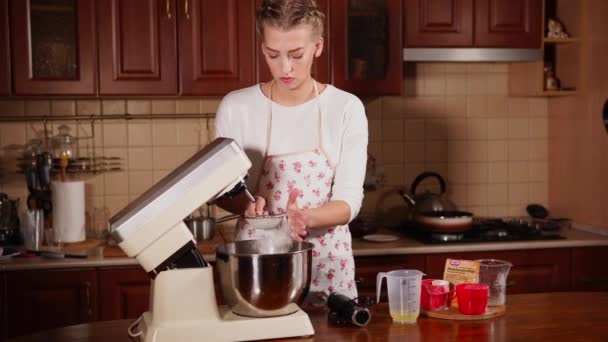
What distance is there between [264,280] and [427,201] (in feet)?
6.42

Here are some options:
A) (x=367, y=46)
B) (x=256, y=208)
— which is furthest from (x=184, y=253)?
(x=367, y=46)

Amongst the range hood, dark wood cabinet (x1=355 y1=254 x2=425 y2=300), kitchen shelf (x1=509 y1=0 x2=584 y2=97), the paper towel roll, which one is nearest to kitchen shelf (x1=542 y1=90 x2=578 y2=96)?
kitchen shelf (x1=509 y1=0 x2=584 y2=97)

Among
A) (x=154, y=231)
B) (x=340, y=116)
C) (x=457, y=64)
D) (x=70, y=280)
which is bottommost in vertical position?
(x=70, y=280)

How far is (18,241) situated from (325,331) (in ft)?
6.68

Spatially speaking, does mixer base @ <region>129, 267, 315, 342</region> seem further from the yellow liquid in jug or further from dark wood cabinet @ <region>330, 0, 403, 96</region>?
dark wood cabinet @ <region>330, 0, 403, 96</region>

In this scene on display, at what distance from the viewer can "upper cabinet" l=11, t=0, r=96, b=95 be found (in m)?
3.19

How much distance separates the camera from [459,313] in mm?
1911

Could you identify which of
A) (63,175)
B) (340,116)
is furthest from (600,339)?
(63,175)

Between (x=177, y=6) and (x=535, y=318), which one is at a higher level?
(x=177, y=6)

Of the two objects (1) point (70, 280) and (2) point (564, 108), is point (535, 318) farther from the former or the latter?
(2) point (564, 108)

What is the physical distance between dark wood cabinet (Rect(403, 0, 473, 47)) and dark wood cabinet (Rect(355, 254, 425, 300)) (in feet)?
3.20

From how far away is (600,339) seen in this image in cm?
174

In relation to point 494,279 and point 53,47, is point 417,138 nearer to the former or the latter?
point 53,47

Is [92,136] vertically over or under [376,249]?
over
